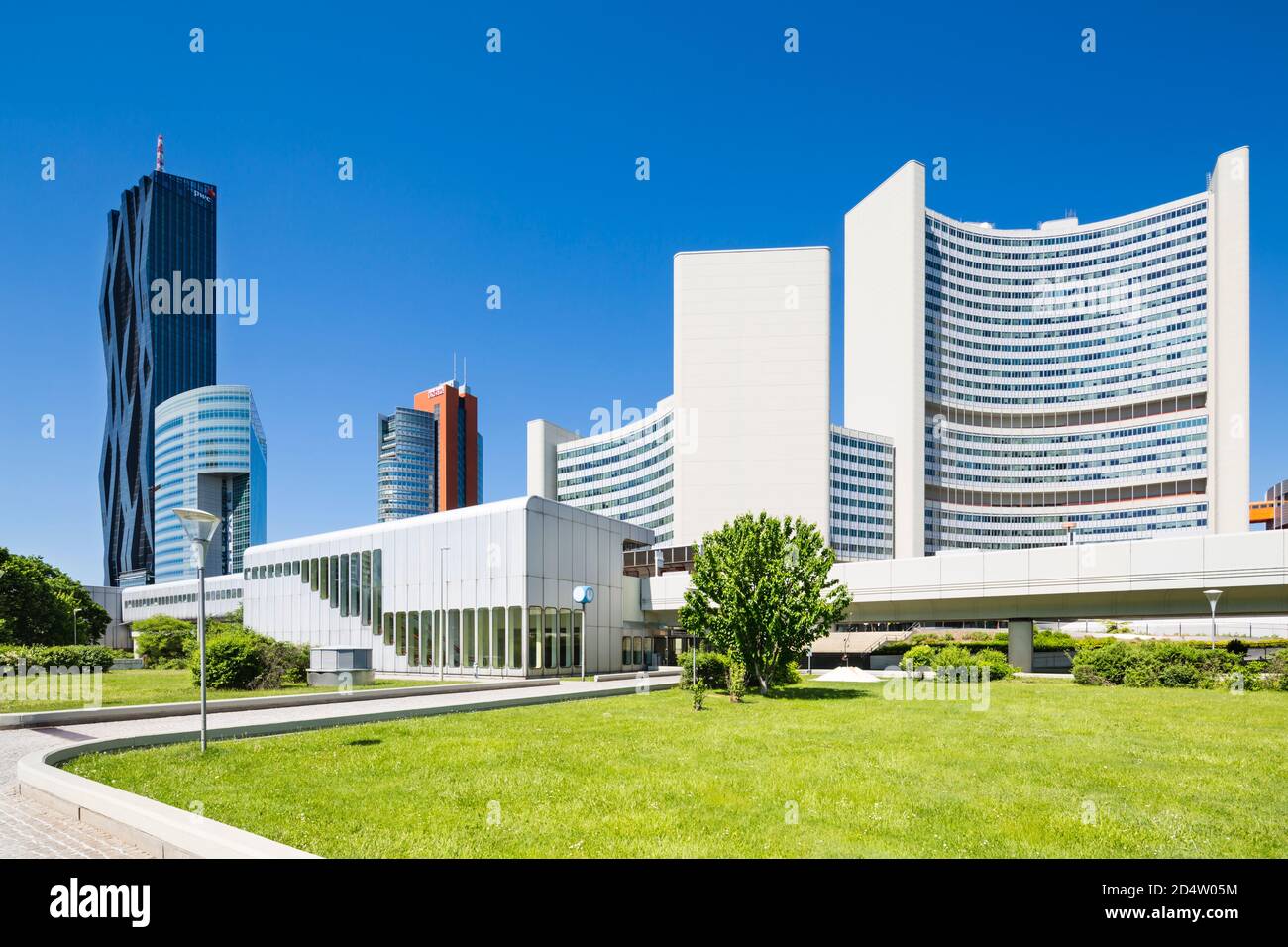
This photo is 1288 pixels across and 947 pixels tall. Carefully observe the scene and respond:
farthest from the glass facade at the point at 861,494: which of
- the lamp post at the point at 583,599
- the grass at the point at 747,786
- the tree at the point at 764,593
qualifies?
the grass at the point at 747,786

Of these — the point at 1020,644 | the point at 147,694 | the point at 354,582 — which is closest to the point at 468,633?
the point at 354,582

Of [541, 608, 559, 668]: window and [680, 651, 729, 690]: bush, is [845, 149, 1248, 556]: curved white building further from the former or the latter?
[680, 651, 729, 690]: bush

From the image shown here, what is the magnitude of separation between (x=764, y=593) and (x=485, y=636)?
892 inches

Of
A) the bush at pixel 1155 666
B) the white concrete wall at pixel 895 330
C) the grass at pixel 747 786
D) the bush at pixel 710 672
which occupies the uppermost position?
the white concrete wall at pixel 895 330

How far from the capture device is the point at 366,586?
54281 millimetres

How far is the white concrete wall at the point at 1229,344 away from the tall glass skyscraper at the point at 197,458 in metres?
199

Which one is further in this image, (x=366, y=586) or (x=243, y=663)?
(x=366, y=586)

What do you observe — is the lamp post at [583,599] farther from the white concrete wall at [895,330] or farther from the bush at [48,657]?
the white concrete wall at [895,330]

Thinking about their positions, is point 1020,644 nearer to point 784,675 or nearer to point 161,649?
point 784,675

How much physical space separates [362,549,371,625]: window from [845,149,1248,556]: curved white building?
104062mm

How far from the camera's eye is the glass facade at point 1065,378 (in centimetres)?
14362

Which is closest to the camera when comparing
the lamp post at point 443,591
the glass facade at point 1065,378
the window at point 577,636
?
the window at point 577,636
